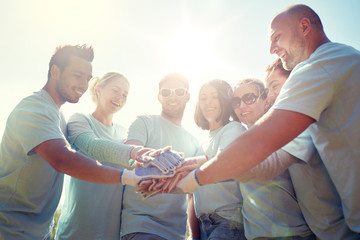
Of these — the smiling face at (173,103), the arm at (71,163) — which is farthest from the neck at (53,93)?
the smiling face at (173,103)

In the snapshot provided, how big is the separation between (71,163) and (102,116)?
6.13 feet

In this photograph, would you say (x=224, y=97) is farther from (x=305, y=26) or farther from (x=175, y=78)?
(x=305, y=26)

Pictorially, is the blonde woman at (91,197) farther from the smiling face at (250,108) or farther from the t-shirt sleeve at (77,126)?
the smiling face at (250,108)

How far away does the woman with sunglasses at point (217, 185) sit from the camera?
316 centimetres

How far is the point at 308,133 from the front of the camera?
2650 mm

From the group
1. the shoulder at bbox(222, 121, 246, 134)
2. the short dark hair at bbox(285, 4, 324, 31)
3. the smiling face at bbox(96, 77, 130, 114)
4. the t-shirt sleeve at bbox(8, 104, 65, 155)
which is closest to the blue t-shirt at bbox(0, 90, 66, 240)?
the t-shirt sleeve at bbox(8, 104, 65, 155)

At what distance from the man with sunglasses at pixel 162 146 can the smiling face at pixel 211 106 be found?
518 mm

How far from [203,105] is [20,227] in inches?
129

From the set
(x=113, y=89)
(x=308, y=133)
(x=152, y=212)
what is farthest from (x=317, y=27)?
(x=113, y=89)

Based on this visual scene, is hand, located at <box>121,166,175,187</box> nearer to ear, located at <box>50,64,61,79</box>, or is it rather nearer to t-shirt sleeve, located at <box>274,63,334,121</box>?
t-shirt sleeve, located at <box>274,63,334,121</box>

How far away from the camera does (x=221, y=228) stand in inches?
122

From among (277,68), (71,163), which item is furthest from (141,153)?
(277,68)

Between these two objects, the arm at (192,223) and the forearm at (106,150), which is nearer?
the forearm at (106,150)

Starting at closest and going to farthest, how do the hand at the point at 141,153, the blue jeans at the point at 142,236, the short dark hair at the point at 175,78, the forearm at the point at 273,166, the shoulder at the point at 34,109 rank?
1. the forearm at the point at 273,166
2. the blue jeans at the point at 142,236
3. the shoulder at the point at 34,109
4. the hand at the point at 141,153
5. the short dark hair at the point at 175,78
